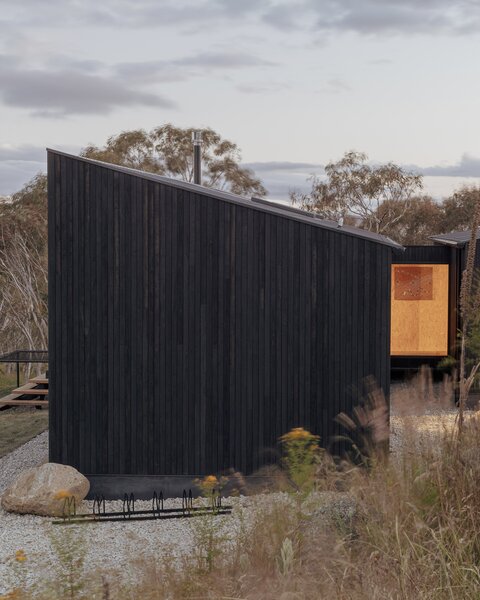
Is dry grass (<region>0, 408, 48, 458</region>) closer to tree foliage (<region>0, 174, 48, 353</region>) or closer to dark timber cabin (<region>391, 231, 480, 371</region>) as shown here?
dark timber cabin (<region>391, 231, 480, 371</region>)

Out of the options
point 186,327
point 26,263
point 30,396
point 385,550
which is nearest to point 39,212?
point 26,263

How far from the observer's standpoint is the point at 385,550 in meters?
3.53

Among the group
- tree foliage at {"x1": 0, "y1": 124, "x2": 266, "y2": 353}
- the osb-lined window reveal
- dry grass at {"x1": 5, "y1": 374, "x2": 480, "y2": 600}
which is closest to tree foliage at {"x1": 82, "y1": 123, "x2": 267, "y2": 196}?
Result: tree foliage at {"x1": 0, "y1": 124, "x2": 266, "y2": 353}

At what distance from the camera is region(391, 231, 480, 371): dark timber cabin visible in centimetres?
1290

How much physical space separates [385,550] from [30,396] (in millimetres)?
10233

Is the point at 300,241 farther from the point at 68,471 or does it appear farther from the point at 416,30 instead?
the point at 416,30

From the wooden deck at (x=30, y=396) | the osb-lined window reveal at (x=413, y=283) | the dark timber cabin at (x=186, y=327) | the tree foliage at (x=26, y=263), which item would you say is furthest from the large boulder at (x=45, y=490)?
the tree foliage at (x=26, y=263)

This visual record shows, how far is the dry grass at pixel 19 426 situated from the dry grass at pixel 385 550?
20.2 ft

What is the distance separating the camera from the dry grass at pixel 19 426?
9961mm

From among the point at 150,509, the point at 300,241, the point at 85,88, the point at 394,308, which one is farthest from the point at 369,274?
the point at 85,88

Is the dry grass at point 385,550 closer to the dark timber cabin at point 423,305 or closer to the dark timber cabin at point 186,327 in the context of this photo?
the dark timber cabin at point 186,327

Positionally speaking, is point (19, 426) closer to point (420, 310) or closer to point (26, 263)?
point (420, 310)

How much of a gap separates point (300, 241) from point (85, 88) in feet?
51.0

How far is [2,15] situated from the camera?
15461 mm
